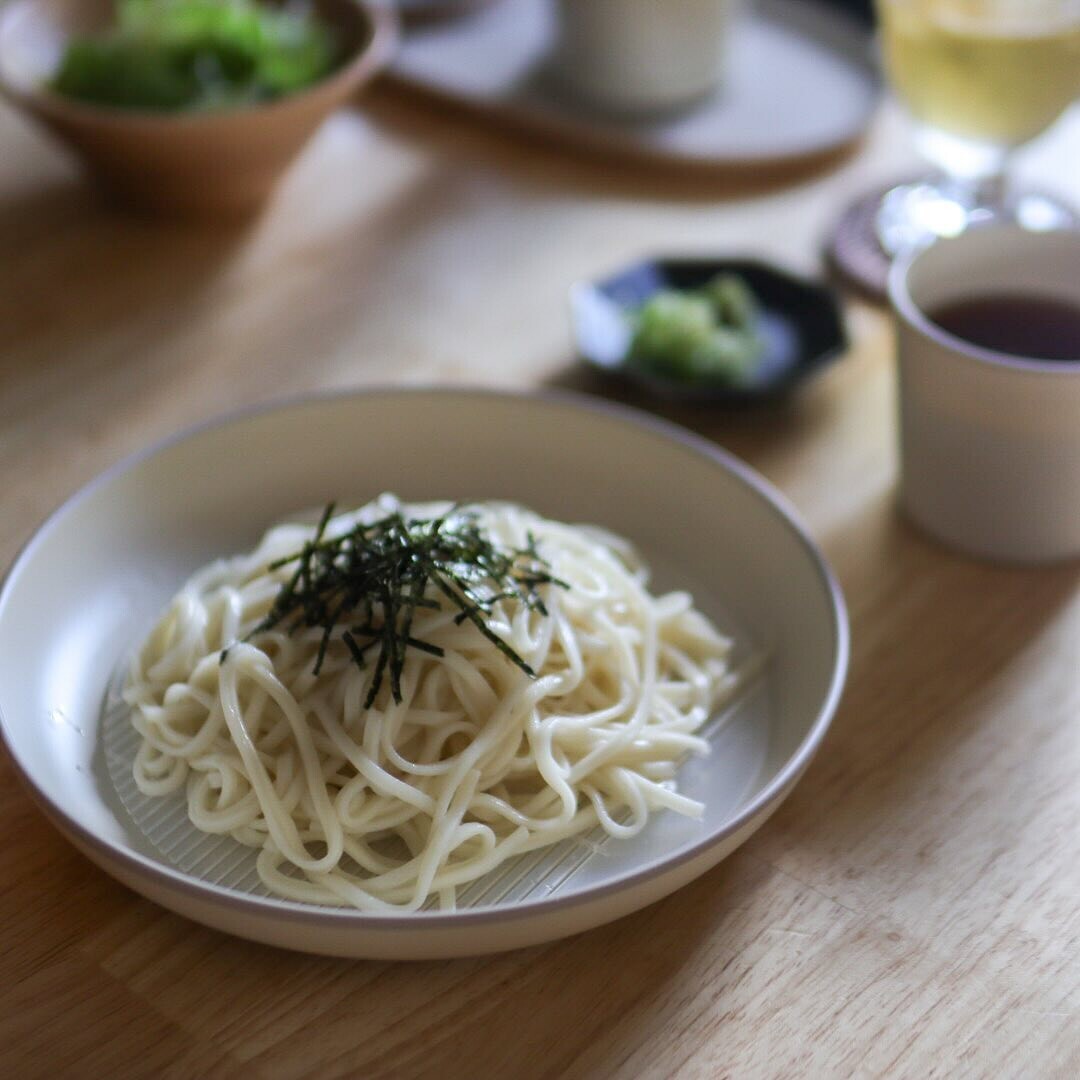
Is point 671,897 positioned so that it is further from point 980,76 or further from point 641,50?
point 641,50

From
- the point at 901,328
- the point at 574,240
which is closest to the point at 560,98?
the point at 574,240

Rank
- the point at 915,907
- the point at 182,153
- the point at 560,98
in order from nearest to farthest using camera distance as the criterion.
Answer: the point at 915,907
the point at 182,153
the point at 560,98

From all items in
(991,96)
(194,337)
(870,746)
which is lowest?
(870,746)

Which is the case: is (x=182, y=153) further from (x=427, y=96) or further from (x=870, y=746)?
(x=870, y=746)

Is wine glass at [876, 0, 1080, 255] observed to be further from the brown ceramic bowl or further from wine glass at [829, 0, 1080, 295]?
the brown ceramic bowl

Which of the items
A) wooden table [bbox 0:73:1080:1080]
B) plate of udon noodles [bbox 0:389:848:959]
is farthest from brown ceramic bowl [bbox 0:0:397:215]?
plate of udon noodles [bbox 0:389:848:959]

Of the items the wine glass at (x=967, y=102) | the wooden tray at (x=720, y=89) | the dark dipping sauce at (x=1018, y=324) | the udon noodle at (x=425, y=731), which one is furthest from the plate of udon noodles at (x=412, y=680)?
the wooden tray at (x=720, y=89)

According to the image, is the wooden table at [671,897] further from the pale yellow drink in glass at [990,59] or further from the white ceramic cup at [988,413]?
the pale yellow drink in glass at [990,59]
